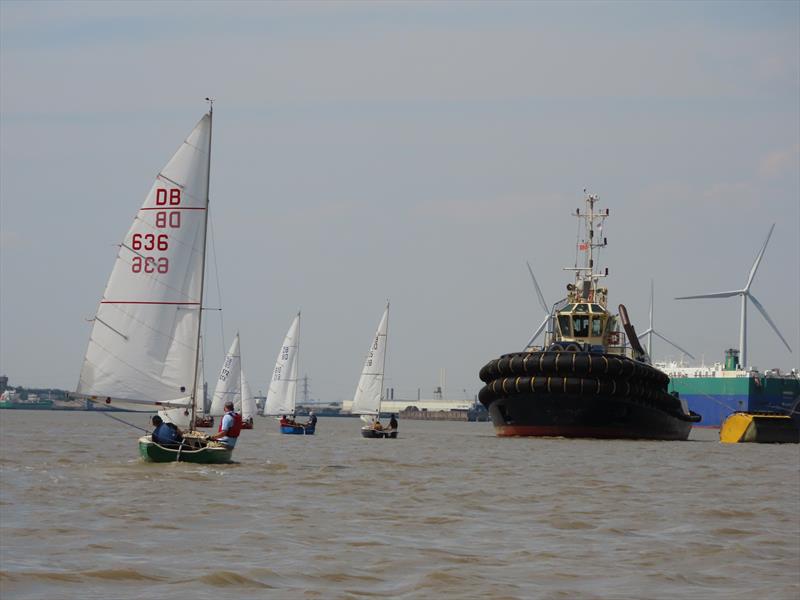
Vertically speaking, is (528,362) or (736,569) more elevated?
(528,362)

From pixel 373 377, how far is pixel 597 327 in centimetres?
1503

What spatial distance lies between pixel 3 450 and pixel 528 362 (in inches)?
1008

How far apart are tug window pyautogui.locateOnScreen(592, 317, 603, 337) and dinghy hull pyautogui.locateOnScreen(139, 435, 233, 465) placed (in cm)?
4046

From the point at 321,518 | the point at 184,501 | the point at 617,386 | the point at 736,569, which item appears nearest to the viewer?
the point at 736,569

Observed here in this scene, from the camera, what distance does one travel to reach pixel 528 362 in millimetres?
60438

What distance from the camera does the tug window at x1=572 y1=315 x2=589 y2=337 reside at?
227ft

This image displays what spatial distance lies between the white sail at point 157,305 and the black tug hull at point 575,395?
96.6 feet

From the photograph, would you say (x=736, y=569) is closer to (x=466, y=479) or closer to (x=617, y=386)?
(x=466, y=479)

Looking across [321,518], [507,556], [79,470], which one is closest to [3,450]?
[79,470]

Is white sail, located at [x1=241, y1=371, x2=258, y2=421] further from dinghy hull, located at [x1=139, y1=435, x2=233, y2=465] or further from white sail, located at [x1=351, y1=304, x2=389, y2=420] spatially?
dinghy hull, located at [x1=139, y1=435, x2=233, y2=465]

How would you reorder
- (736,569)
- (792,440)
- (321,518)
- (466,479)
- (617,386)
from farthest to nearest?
(792,440), (617,386), (466,479), (321,518), (736,569)

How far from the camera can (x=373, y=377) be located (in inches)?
3036

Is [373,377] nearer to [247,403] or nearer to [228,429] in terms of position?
[247,403]

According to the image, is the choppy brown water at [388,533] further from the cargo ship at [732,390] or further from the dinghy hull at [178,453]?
the cargo ship at [732,390]
